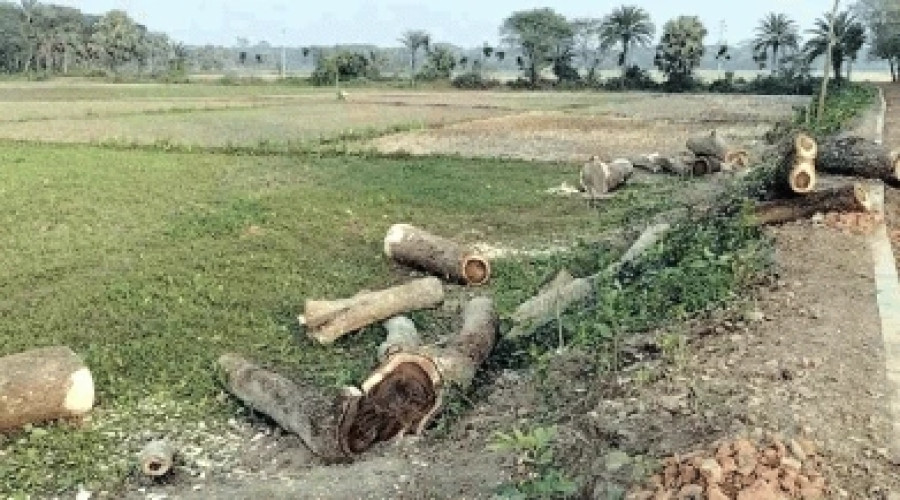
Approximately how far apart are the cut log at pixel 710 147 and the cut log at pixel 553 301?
11102mm

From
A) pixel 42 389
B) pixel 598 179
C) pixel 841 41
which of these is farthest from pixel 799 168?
pixel 841 41

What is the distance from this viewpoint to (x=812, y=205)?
11.6 meters

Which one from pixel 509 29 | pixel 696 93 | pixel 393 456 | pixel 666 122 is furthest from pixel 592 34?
pixel 393 456

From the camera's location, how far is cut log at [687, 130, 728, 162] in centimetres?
2134

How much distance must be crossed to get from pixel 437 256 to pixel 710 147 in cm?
1119

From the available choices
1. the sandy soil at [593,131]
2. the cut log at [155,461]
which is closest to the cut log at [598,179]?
the sandy soil at [593,131]

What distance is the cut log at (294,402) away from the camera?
6.92 meters

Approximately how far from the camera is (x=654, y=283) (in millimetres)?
8781

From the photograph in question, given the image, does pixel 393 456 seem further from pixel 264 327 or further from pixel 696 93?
pixel 696 93

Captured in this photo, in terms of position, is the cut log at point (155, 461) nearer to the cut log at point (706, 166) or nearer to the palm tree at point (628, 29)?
the cut log at point (706, 166)

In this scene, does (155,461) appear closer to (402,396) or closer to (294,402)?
(294,402)

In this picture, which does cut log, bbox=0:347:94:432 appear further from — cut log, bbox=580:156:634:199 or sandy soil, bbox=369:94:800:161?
sandy soil, bbox=369:94:800:161

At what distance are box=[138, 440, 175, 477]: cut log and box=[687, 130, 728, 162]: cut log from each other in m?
16.6

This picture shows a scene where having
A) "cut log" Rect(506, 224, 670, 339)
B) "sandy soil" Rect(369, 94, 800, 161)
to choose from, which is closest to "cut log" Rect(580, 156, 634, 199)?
"sandy soil" Rect(369, 94, 800, 161)
